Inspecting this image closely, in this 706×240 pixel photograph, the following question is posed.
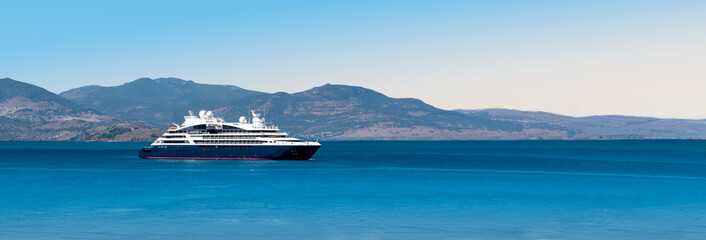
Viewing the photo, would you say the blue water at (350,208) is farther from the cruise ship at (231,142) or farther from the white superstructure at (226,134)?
the white superstructure at (226,134)

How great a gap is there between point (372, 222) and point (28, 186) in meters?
47.8

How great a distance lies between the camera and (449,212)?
53.3 meters

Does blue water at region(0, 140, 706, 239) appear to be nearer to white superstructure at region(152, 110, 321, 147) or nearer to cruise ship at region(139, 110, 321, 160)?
cruise ship at region(139, 110, 321, 160)

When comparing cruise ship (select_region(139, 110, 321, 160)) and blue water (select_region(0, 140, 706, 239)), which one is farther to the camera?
cruise ship (select_region(139, 110, 321, 160))

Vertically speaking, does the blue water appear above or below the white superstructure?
below

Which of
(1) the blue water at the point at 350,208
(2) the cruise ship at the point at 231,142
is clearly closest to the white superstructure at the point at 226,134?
(2) the cruise ship at the point at 231,142

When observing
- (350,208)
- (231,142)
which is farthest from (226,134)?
(350,208)

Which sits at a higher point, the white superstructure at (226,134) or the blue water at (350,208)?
the white superstructure at (226,134)

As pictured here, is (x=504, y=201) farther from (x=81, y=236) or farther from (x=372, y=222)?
(x=81, y=236)

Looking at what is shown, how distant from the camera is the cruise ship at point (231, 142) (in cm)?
12850

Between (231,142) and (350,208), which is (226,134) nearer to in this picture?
(231,142)

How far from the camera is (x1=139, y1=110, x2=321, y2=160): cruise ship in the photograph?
12850cm

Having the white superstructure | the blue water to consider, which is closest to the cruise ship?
the white superstructure

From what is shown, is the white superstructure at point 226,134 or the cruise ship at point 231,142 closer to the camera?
the cruise ship at point 231,142
